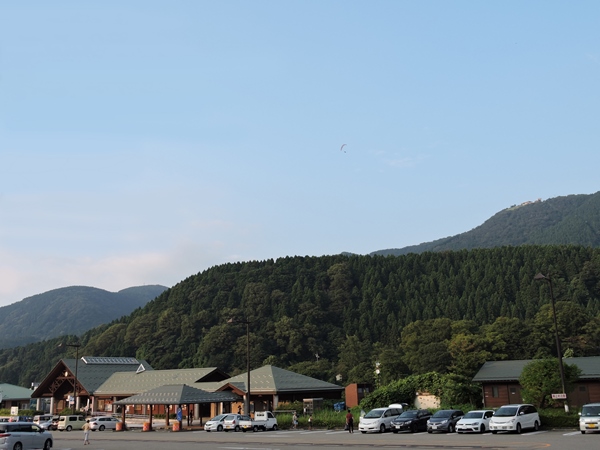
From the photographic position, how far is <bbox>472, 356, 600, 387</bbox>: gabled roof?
55969 millimetres

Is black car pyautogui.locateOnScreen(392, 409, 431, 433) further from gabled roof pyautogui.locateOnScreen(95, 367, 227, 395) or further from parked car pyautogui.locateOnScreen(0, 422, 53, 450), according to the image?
gabled roof pyautogui.locateOnScreen(95, 367, 227, 395)

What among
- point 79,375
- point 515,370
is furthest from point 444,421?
point 79,375

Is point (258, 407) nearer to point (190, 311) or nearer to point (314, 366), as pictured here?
point (314, 366)

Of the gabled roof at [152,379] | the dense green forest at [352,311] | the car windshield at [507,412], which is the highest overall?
the dense green forest at [352,311]

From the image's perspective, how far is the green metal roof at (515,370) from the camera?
55969 mm

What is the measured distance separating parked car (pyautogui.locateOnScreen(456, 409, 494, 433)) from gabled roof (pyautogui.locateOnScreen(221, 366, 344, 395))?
27439 millimetres

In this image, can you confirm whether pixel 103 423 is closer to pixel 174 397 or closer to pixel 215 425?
pixel 174 397

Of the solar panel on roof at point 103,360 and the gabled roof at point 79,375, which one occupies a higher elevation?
the solar panel on roof at point 103,360

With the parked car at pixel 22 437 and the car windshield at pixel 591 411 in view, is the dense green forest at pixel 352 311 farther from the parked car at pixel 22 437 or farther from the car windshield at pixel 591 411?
the parked car at pixel 22 437

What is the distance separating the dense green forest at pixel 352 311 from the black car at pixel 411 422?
2699 inches

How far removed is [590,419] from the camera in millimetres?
32750

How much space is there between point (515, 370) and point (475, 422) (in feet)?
85.0

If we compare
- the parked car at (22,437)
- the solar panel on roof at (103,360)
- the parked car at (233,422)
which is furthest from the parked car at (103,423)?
the solar panel on roof at (103,360)

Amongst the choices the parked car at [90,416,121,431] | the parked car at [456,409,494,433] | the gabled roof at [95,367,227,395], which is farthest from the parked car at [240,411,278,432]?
the gabled roof at [95,367,227,395]
